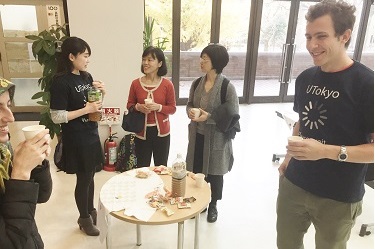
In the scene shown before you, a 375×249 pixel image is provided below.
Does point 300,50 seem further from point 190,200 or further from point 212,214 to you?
point 190,200

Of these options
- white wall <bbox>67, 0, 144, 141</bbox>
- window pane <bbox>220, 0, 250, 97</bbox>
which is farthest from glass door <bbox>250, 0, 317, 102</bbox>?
white wall <bbox>67, 0, 144, 141</bbox>

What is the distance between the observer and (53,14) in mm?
4648

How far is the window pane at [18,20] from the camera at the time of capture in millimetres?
4930

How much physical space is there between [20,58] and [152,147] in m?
3.74

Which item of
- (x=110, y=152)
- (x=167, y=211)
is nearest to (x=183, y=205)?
(x=167, y=211)

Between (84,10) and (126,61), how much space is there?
0.64 metres

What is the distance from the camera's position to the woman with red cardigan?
2451 mm

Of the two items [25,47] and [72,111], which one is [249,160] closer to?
[72,111]

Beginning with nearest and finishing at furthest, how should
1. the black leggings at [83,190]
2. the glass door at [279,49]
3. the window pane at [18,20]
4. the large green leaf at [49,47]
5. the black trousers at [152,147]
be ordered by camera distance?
the black leggings at [83,190], the black trousers at [152,147], the large green leaf at [49,47], the window pane at [18,20], the glass door at [279,49]

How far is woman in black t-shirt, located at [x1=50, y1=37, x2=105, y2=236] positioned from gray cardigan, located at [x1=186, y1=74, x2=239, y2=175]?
0.73 metres

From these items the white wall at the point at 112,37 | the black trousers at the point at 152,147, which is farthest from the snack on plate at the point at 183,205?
the white wall at the point at 112,37

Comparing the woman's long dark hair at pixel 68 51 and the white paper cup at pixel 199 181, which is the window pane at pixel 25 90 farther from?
the white paper cup at pixel 199 181

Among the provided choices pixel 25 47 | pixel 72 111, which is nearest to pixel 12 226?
pixel 72 111

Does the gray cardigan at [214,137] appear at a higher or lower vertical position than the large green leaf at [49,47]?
lower
